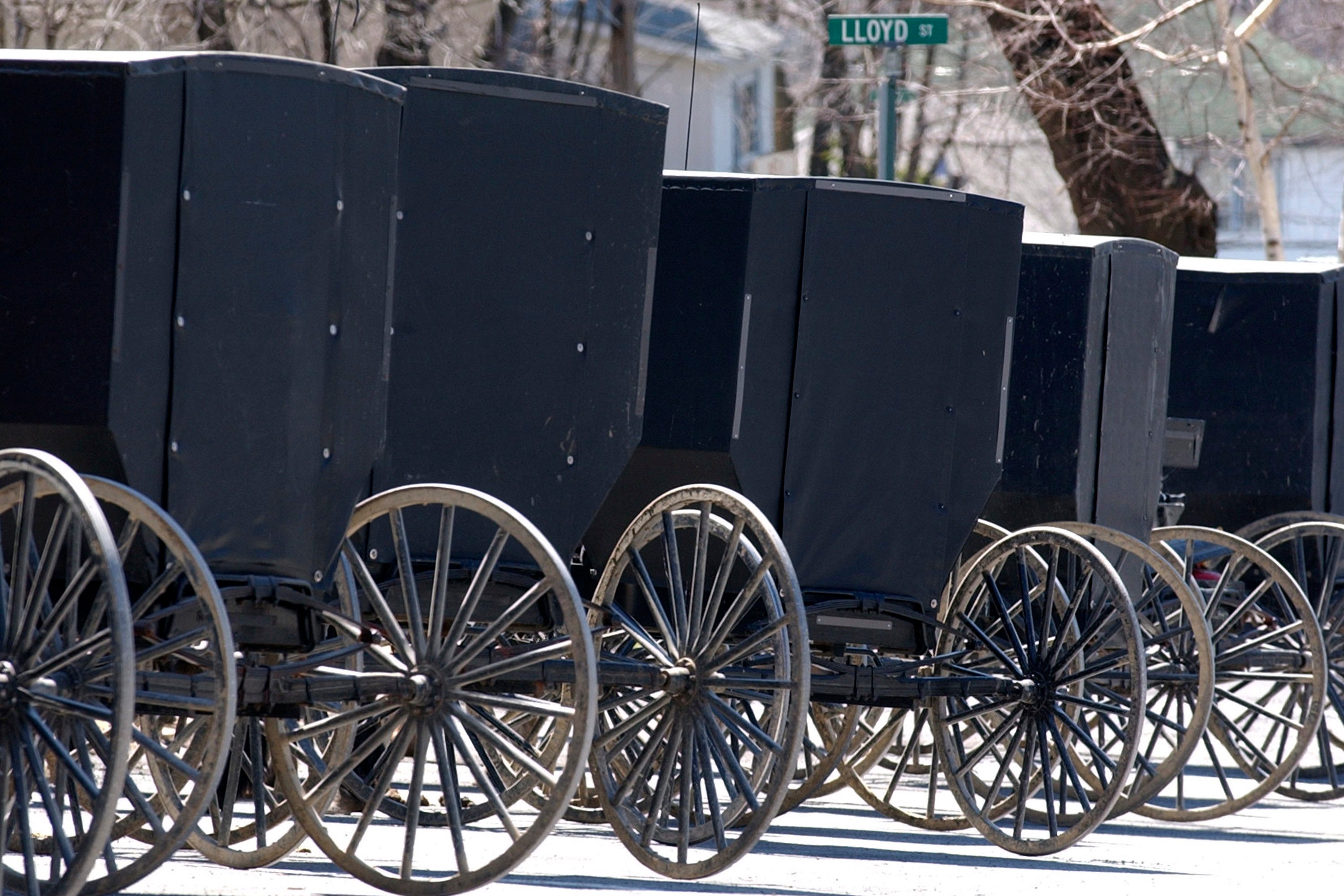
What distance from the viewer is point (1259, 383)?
11.5m

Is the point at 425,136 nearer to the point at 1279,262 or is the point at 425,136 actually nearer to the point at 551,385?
the point at 551,385

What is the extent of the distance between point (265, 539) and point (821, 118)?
50.2 ft

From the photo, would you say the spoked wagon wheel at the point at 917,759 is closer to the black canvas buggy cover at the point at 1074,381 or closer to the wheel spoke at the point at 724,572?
the black canvas buggy cover at the point at 1074,381

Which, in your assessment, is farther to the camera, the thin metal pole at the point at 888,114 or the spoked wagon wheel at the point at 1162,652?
the thin metal pole at the point at 888,114

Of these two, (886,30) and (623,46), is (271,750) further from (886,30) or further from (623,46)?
(623,46)

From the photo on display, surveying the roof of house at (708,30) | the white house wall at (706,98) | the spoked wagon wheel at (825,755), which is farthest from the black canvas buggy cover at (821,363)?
the white house wall at (706,98)

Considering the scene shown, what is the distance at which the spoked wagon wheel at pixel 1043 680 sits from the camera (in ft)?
25.6

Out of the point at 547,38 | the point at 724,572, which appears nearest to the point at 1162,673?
the point at 724,572

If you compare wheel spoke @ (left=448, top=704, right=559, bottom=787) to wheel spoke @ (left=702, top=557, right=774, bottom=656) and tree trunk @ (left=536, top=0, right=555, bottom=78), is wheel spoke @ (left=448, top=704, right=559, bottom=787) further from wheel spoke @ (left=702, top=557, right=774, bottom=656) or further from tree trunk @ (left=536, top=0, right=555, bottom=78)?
tree trunk @ (left=536, top=0, right=555, bottom=78)

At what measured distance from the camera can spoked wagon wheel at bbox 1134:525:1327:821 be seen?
930cm

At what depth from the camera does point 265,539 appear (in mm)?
5922

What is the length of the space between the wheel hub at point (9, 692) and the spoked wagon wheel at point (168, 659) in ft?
0.78

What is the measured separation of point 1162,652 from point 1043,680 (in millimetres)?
1685

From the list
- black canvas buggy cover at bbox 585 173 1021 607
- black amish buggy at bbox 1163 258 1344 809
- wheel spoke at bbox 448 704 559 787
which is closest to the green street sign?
black amish buggy at bbox 1163 258 1344 809
